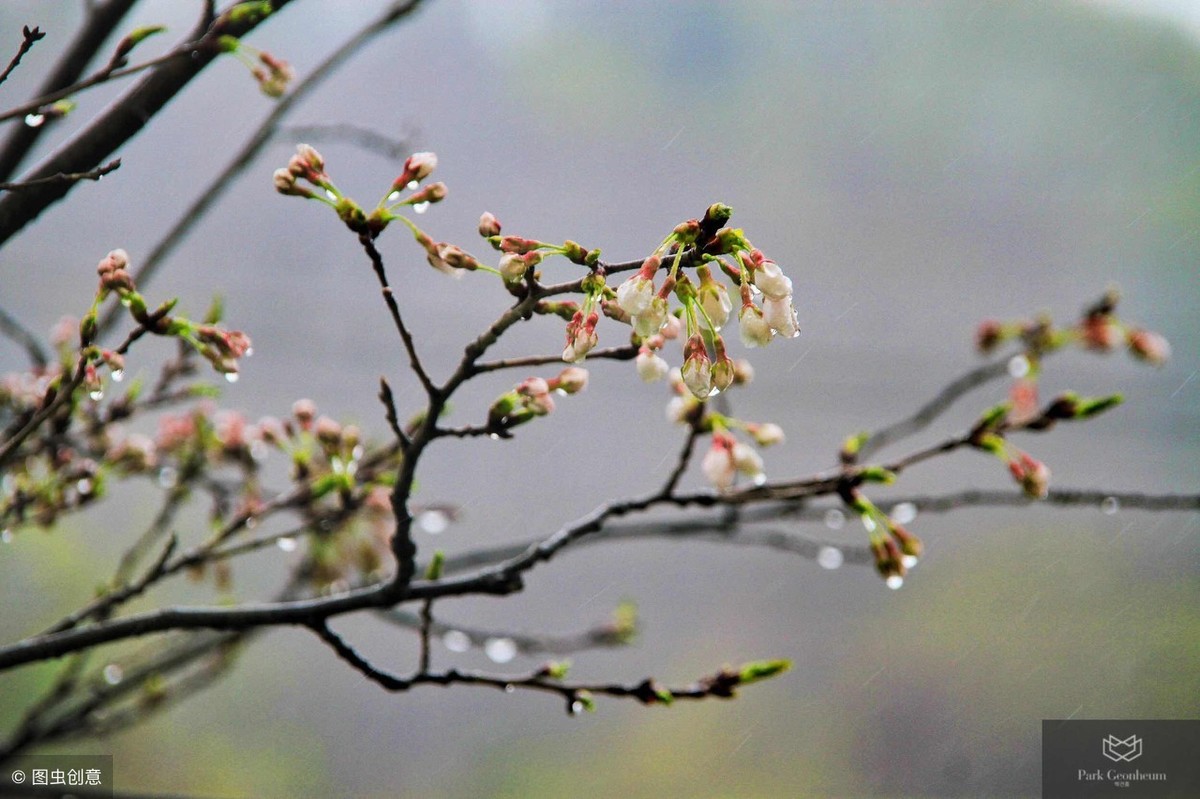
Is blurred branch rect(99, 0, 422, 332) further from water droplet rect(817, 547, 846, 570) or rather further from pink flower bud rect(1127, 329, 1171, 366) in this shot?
pink flower bud rect(1127, 329, 1171, 366)

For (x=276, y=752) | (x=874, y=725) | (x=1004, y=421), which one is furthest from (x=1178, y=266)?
(x=276, y=752)

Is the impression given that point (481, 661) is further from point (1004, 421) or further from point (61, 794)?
point (1004, 421)

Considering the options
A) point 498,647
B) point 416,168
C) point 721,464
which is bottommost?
point 498,647

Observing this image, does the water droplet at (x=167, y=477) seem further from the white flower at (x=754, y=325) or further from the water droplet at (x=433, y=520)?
the white flower at (x=754, y=325)

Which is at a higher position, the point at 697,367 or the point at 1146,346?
the point at 1146,346

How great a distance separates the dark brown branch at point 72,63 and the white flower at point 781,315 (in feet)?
1.47

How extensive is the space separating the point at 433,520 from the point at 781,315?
53 centimetres

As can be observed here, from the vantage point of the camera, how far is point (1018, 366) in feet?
2.66

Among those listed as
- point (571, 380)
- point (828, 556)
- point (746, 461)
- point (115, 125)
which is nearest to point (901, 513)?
point (828, 556)

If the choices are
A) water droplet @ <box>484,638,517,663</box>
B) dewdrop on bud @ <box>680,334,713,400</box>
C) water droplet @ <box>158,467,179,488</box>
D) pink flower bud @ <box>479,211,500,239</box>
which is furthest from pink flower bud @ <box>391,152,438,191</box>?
water droplet @ <box>158,467,179,488</box>

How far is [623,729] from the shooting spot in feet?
7.29

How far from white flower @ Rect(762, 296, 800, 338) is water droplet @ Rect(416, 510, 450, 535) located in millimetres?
489

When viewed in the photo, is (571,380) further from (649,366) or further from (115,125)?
(115,125)

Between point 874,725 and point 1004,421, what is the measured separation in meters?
2.02
